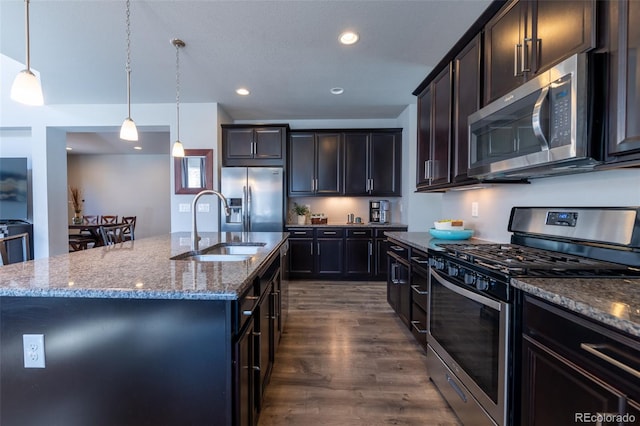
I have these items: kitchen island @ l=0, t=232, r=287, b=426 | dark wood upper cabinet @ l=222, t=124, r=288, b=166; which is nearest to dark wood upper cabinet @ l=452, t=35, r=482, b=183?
kitchen island @ l=0, t=232, r=287, b=426

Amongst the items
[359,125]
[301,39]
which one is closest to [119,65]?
[301,39]

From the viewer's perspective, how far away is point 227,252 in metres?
2.21

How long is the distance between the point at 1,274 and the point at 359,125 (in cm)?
455

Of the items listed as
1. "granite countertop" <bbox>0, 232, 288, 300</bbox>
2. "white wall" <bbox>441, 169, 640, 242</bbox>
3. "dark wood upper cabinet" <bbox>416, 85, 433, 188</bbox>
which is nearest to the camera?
"granite countertop" <bbox>0, 232, 288, 300</bbox>

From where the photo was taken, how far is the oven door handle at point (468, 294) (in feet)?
3.88

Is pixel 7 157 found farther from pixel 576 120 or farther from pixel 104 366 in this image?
pixel 576 120

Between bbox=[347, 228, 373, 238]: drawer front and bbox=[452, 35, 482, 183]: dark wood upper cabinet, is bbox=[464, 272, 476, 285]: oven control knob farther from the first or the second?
bbox=[347, 228, 373, 238]: drawer front

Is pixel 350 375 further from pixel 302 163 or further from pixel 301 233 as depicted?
pixel 302 163

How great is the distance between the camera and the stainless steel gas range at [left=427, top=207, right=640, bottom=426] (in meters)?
1.13

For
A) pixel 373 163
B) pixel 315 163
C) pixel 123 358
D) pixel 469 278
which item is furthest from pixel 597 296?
pixel 315 163

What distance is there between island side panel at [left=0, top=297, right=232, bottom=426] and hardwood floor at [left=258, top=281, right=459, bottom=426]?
74 centimetres

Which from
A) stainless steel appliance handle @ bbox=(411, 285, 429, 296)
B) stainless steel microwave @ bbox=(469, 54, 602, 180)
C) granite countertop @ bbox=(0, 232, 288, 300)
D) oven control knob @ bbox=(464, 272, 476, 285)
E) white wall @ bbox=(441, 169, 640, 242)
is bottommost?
stainless steel appliance handle @ bbox=(411, 285, 429, 296)

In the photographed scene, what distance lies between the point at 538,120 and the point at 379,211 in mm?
3426

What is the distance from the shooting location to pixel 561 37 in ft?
4.18
